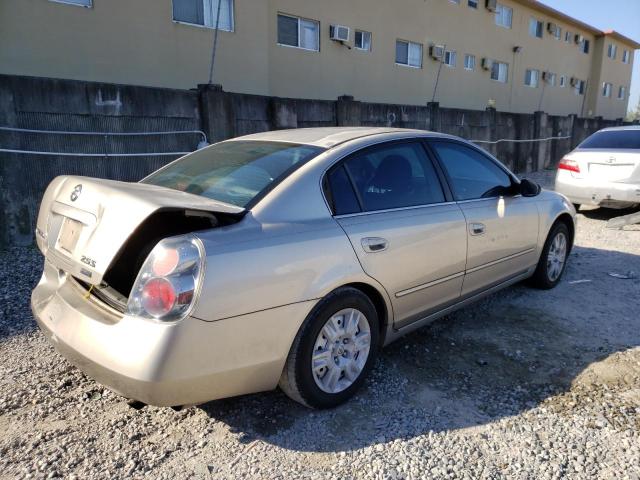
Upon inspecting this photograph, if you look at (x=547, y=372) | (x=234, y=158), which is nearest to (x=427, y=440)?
(x=547, y=372)

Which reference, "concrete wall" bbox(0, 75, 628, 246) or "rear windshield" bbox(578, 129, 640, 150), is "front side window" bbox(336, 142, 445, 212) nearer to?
"concrete wall" bbox(0, 75, 628, 246)

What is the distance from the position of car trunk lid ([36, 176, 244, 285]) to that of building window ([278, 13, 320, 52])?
10.8m

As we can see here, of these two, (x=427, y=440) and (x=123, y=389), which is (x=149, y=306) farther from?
(x=427, y=440)

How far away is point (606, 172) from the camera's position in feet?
24.3

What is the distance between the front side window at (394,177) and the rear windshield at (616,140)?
19.5 feet

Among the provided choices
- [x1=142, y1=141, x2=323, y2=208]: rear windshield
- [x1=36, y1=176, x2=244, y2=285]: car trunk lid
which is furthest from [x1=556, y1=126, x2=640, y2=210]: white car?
[x1=36, y1=176, x2=244, y2=285]: car trunk lid

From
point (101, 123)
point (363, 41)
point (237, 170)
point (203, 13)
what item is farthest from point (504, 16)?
point (237, 170)

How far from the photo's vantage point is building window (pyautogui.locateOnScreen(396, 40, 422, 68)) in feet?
51.9

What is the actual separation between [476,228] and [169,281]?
2.26 metres

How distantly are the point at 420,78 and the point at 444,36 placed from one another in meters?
2.23

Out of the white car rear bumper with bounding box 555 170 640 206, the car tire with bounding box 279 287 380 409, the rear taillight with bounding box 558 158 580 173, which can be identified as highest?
the rear taillight with bounding box 558 158 580 173

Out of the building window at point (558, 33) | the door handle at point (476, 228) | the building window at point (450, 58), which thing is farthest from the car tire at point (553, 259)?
the building window at point (558, 33)

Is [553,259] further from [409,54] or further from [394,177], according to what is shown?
[409,54]

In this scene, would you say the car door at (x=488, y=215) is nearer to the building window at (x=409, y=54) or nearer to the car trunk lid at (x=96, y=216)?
the car trunk lid at (x=96, y=216)
